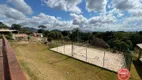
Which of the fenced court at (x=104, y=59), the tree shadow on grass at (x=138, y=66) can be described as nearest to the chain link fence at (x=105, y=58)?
the fenced court at (x=104, y=59)

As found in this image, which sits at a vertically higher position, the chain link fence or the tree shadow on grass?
the chain link fence

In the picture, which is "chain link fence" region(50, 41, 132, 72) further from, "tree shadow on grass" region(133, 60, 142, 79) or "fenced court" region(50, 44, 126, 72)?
"tree shadow on grass" region(133, 60, 142, 79)

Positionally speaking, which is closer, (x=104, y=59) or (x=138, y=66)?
(x=138, y=66)

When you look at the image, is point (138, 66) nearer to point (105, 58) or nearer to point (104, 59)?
point (104, 59)

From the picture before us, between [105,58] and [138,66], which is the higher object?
[105,58]

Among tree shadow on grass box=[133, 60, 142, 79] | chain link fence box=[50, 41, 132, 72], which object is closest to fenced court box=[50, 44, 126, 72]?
chain link fence box=[50, 41, 132, 72]

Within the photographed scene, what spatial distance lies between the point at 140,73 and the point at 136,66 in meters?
1.31

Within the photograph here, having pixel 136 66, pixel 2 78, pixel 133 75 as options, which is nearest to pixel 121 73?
A: pixel 2 78

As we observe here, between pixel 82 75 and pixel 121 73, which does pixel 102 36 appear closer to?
pixel 82 75

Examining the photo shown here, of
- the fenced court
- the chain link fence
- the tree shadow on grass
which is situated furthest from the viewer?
the fenced court

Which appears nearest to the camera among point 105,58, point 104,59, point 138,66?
point 138,66

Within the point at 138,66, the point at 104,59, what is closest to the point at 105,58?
the point at 104,59

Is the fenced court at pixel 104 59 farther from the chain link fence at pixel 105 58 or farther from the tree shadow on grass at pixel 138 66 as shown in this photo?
the tree shadow on grass at pixel 138 66

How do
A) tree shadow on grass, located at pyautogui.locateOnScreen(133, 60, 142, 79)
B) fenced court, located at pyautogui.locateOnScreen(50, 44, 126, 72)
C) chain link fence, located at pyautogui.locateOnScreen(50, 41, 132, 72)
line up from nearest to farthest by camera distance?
tree shadow on grass, located at pyautogui.locateOnScreen(133, 60, 142, 79) < chain link fence, located at pyautogui.locateOnScreen(50, 41, 132, 72) < fenced court, located at pyautogui.locateOnScreen(50, 44, 126, 72)
